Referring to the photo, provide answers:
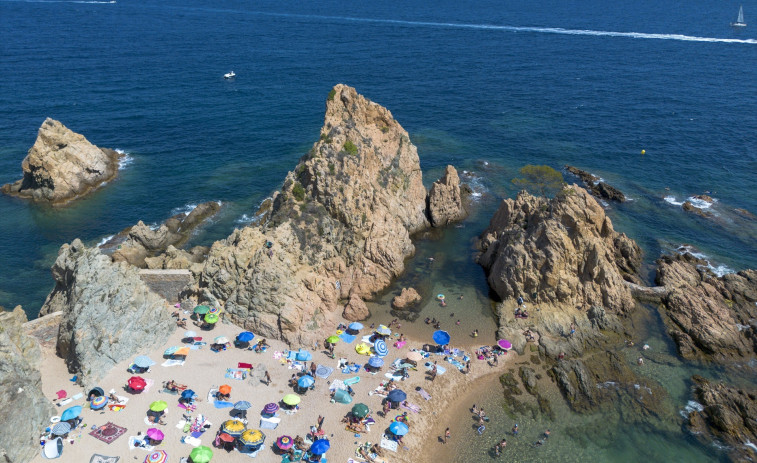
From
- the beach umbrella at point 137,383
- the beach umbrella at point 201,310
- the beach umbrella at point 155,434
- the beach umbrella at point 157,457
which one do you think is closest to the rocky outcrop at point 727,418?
the beach umbrella at point 157,457

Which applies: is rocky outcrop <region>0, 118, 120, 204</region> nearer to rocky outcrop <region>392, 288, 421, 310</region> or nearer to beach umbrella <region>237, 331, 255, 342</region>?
beach umbrella <region>237, 331, 255, 342</region>

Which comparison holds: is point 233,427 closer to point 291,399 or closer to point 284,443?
point 284,443

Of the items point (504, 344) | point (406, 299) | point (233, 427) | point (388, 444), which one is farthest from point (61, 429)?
point (504, 344)

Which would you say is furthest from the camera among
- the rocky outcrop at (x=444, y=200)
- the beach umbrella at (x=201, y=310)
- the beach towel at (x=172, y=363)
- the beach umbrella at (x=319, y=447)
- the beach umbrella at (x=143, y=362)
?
the rocky outcrop at (x=444, y=200)

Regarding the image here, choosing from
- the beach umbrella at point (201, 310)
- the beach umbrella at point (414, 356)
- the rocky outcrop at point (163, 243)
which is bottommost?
the beach umbrella at point (414, 356)

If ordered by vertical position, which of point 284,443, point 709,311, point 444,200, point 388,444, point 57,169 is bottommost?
point 388,444

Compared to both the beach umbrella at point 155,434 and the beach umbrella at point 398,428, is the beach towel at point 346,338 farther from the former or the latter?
the beach umbrella at point 155,434
